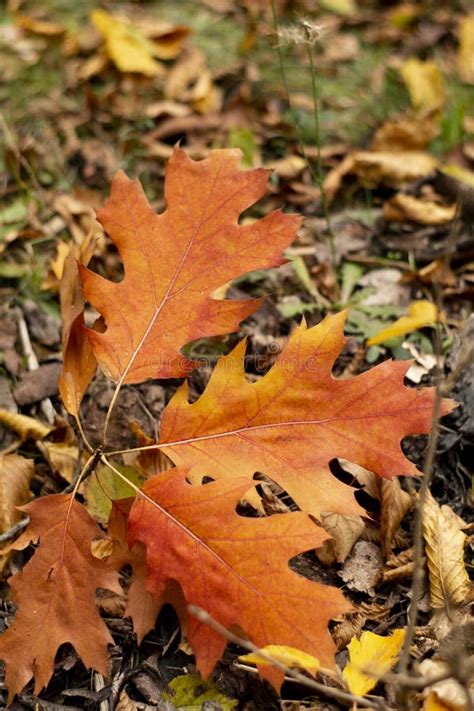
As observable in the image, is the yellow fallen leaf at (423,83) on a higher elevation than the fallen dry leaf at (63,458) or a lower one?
higher

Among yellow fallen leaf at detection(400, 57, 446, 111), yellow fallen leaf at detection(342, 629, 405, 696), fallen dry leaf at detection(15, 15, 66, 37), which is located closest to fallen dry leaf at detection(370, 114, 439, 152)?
yellow fallen leaf at detection(400, 57, 446, 111)

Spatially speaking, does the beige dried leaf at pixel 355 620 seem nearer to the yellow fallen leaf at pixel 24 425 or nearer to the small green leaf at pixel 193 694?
the small green leaf at pixel 193 694

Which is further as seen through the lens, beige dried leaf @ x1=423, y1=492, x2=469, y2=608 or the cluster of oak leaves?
beige dried leaf @ x1=423, y1=492, x2=469, y2=608

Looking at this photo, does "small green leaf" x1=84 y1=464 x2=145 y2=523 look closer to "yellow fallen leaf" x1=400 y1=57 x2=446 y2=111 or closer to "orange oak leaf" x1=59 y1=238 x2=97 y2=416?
"orange oak leaf" x1=59 y1=238 x2=97 y2=416

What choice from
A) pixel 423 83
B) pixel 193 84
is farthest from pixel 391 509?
pixel 193 84

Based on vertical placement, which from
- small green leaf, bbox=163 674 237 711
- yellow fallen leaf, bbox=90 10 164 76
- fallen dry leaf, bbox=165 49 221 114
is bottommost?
Result: small green leaf, bbox=163 674 237 711

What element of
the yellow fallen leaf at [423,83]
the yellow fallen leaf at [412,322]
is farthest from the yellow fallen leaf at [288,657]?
the yellow fallen leaf at [423,83]
